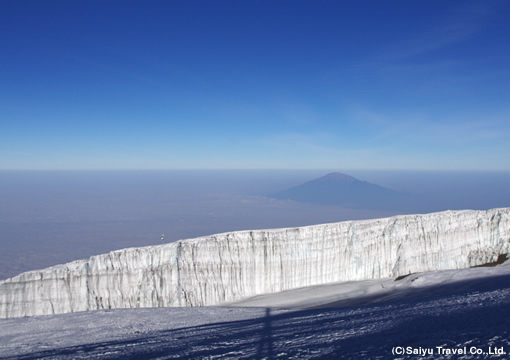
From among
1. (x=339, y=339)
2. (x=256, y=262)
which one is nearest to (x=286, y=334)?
(x=339, y=339)

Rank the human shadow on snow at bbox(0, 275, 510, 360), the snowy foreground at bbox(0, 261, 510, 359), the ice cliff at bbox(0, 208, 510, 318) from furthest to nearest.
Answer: the ice cliff at bbox(0, 208, 510, 318), the human shadow on snow at bbox(0, 275, 510, 360), the snowy foreground at bbox(0, 261, 510, 359)

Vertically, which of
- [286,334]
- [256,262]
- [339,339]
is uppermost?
[339,339]

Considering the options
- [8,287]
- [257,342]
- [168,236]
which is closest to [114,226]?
[168,236]

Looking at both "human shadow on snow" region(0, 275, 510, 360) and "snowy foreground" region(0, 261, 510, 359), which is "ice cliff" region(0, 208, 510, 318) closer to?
"snowy foreground" region(0, 261, 510, 359)

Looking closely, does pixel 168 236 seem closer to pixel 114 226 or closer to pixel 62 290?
pixel 114 226

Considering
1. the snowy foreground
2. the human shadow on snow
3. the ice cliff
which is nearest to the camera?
the snowy foreground

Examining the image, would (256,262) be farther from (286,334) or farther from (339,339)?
(339,339)

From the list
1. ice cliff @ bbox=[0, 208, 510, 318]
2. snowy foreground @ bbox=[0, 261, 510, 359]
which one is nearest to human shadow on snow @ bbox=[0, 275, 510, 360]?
snowy foreground @ bbox=[0, 261, 510, 359]
